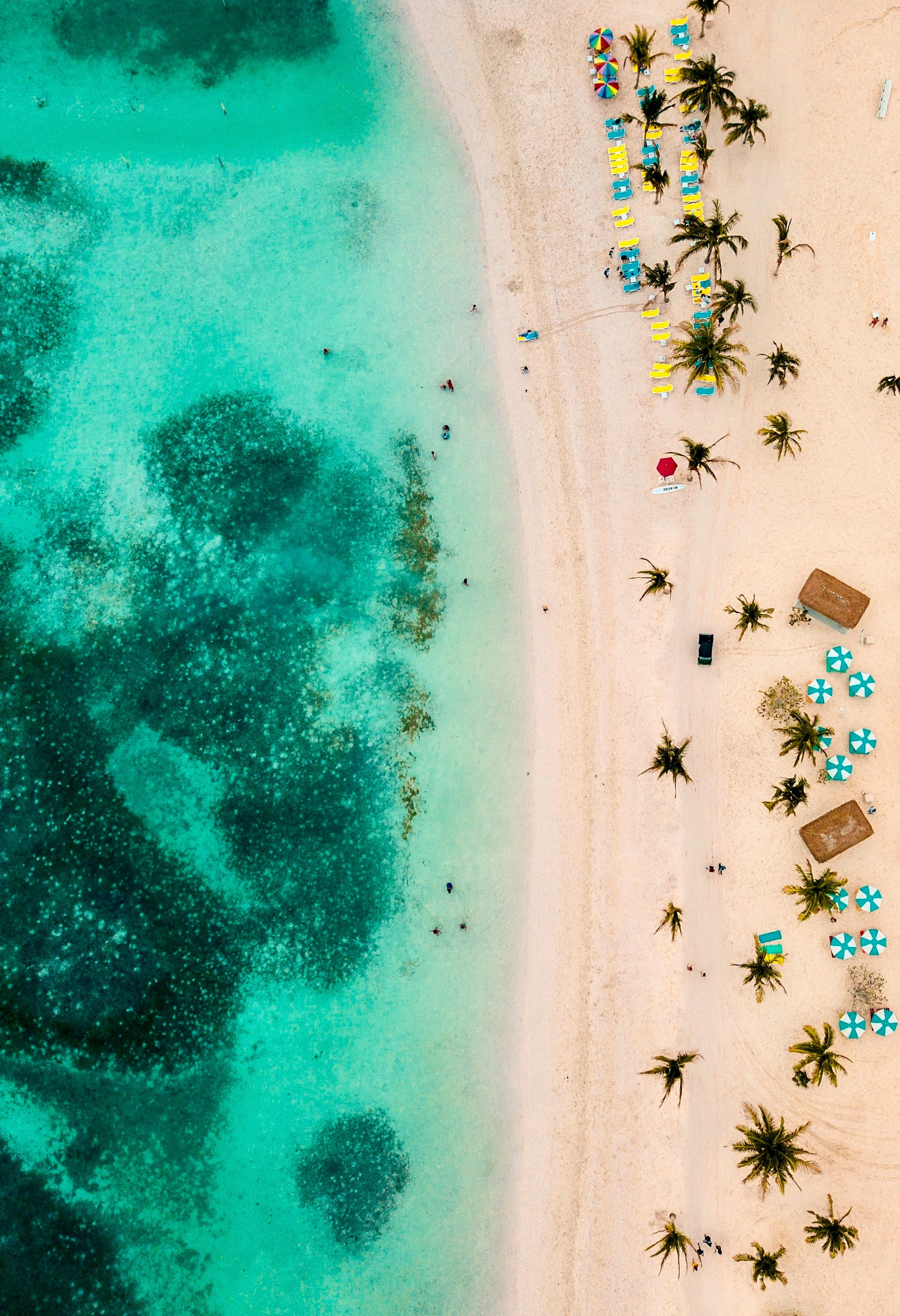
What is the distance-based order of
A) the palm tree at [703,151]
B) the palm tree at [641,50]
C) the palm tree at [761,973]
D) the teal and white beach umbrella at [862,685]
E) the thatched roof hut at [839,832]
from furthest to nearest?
the palm tree at [641,50]
the palm tree at [703,151]
the teal and white beach umbrella at [862,685]
the thatched roof hut at [839,832]
the palm tree at [761,973]

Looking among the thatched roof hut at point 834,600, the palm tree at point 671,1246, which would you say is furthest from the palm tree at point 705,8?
the palm tree at point 671,1246

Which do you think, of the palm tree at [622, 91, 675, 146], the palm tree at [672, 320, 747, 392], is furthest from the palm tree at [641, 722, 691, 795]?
the palm tree at [622, 91, 675, 146]

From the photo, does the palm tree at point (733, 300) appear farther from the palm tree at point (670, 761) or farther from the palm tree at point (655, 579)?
the palm tree at point (670, 761)

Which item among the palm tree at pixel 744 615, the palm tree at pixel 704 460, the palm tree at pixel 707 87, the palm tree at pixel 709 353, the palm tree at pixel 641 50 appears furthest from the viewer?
the palm tree at pixel 641 50

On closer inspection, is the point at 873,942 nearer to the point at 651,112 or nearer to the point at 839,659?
the point at 839,659

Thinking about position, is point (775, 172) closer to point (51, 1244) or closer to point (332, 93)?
point (332, 93)

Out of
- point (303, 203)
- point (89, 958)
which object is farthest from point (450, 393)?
point (89, 958)
